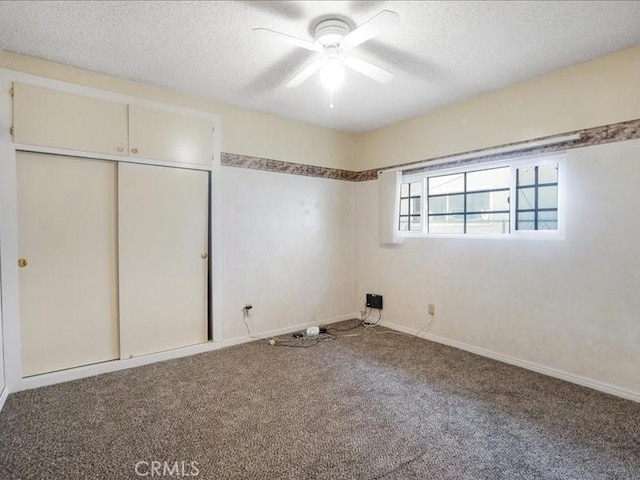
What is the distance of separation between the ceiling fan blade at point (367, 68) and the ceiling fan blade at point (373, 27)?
0.33 feet

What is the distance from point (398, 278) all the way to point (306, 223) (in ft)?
4.11

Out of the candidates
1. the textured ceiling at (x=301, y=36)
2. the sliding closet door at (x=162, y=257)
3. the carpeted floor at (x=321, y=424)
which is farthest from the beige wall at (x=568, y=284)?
the sliding closet door at (x=162, y=257)

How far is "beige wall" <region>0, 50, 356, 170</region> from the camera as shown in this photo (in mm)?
2543

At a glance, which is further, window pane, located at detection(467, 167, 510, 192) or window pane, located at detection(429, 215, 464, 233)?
window pane, located at detection(429, 215, 464, 233)

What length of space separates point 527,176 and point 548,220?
428 mm

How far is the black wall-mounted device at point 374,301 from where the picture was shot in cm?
416

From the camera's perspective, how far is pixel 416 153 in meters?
3.72

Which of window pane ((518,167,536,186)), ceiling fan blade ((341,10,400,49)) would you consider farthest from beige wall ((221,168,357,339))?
window pane ((518,167,536,186))

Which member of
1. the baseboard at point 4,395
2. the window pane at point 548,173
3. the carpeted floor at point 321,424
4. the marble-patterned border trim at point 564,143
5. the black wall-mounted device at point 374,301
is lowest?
the carpeted floor at point 321,424

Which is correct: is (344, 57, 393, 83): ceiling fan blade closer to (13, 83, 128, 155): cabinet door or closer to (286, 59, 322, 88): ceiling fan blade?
(286, 59, 322, 88): ceiling fan blade

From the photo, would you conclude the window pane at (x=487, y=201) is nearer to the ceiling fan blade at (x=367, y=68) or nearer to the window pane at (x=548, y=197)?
the window pane at (x=548, y=197)

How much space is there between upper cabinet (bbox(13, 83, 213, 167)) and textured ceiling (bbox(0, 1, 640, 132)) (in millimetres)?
261

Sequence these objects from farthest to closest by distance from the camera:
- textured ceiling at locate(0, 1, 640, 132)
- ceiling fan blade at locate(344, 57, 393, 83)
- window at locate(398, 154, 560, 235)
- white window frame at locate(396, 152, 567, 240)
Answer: window at locate(398, 154, 560, 235), white window frame at locate(396, 152, 567, 240), ceiling fan blade at locate(344, 57, 393, 83), textured ceiling at locate(0, 1, 640, 132)

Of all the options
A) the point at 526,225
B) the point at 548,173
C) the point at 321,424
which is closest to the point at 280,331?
the point at 321,424
